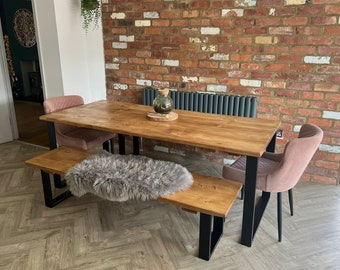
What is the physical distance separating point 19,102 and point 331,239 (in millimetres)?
5920

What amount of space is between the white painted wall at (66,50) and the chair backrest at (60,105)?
398mm

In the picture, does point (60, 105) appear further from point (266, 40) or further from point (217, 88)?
point (266, 40)

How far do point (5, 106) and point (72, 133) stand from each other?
1500mm

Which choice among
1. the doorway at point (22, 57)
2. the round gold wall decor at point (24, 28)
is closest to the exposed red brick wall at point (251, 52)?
the doorway at point (22, 57)

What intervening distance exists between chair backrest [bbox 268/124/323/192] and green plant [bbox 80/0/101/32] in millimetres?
2592

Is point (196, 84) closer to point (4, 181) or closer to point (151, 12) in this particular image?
point (151, 12)

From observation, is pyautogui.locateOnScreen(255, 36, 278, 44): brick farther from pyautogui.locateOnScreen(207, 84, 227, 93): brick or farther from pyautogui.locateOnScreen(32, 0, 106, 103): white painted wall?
pyautogui.locateOnScreen(32, 0, 106, 103): white painted wall

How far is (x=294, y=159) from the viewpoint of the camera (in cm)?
173

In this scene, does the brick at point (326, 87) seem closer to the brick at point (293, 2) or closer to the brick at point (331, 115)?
the brick at point (331, 115)

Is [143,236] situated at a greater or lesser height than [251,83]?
lesser

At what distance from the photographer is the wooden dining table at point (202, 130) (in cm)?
175

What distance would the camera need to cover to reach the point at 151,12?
3148 millimetres

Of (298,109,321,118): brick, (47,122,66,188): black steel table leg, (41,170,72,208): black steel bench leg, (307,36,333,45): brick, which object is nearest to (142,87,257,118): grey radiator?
(298,109,321,118): brick

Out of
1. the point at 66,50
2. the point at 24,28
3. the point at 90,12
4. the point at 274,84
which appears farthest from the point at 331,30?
the point at 24,28
